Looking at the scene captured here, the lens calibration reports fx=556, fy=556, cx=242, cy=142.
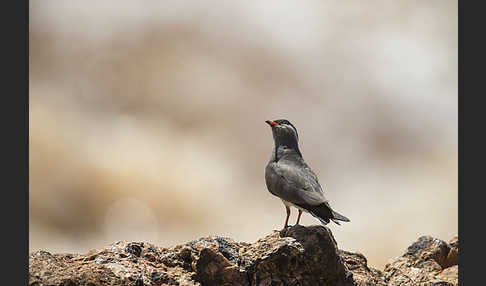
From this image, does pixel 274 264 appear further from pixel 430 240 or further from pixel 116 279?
pixel 430 240

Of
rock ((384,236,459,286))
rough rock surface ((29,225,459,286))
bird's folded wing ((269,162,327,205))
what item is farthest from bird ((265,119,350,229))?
rock ((384,236,459,286))

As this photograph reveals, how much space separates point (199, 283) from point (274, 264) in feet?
3.93

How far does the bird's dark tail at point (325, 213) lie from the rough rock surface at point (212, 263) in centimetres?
26

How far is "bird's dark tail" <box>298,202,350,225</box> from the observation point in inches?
363

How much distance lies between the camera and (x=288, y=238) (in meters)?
8.80

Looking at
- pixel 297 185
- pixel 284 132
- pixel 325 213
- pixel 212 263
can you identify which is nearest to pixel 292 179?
pixel 297 185

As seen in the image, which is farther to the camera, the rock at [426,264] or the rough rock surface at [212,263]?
the rock at [426,264]

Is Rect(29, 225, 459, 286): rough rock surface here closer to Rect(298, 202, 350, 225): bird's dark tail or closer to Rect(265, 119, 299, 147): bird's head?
Rect(298, 202, 350, 225): bird's dark tail

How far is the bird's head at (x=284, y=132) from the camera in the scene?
35.7 feet

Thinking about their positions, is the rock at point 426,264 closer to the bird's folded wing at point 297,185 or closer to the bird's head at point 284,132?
A: the bird's folded wing at point 297,185

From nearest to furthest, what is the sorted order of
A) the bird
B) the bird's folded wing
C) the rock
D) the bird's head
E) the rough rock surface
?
1. the rough rock surface
2. the bird
3. the bird's folded wing
4. the rock
5. the bird's head

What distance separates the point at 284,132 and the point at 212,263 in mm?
3305

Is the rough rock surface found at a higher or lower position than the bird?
lower

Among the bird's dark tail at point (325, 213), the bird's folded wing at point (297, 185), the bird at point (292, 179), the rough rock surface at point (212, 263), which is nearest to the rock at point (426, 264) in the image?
the rough rock surface at point (212, 263)
